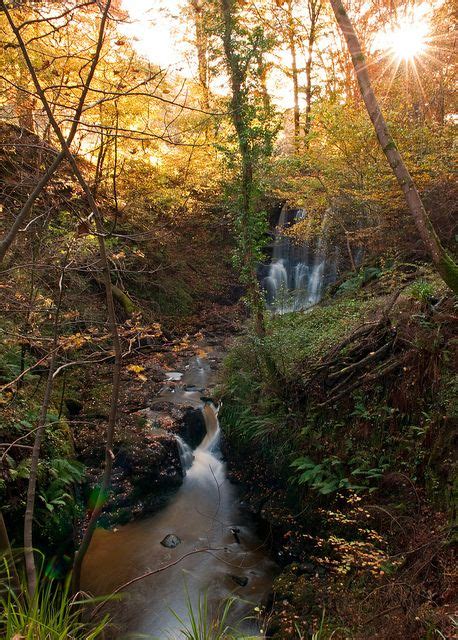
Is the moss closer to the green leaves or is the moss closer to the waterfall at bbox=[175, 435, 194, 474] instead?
the green leaves

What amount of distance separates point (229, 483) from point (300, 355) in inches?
119

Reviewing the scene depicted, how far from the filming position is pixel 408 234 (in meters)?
9.54

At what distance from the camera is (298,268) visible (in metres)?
16.1

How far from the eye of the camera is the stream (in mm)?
5137

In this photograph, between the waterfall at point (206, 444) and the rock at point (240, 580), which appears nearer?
the rock at point (240, 580)

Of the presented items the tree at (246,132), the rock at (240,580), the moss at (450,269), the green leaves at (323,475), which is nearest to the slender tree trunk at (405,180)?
the moss at (450,269)

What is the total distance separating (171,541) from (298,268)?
11956 mm

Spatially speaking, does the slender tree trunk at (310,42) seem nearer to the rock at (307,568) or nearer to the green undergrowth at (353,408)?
the green undergrowth at (353,408)

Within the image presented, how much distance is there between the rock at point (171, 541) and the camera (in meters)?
6.29

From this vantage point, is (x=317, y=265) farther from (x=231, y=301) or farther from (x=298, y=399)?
(x=298, y=399)

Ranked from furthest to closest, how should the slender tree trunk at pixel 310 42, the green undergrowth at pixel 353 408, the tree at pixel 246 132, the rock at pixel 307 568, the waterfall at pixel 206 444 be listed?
the slender tree trunk at pixel 310 42 < the waterfall at pixel 206 444 < the tree at pixel 246 132 < the rock at pixel 307 568 < the green undergrowth at pixel 353 408

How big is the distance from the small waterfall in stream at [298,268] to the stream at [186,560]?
22.8 feet

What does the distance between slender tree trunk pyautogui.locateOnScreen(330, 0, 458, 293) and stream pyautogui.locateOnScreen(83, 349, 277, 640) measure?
338 centimetres

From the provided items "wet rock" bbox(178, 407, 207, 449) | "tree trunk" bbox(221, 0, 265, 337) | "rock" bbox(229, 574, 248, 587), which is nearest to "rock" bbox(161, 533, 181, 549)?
"rock" bbox(229, 574, 248, 587)
